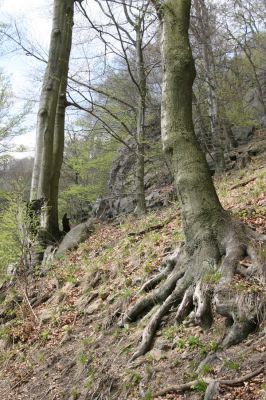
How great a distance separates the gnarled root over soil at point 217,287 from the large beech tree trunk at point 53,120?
676cm

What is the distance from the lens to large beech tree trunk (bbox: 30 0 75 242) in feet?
40.2

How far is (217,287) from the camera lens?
446 centimetres

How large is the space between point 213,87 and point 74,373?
13.9m

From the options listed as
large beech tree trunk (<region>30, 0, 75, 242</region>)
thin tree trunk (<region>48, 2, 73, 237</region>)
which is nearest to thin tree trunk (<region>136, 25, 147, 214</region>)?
thin tree trunk (<region>48, 2, 73, 237</region>)

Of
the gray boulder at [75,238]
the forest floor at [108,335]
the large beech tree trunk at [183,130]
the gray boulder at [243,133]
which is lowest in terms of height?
the forest floor at [108,335]

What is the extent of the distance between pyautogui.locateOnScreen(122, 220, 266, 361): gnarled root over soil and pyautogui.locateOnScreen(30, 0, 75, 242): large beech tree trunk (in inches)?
266

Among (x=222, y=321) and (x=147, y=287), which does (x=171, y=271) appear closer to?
(x=147, y=287)

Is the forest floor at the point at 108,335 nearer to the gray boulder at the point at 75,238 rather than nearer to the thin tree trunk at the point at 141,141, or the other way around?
the gray boulder at the point at 75,238

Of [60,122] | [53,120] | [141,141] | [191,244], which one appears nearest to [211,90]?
[141,141]

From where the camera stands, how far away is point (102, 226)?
1256 centimetres

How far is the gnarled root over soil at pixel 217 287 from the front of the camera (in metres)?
4.14

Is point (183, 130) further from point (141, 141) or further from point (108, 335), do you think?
point (141, 141)

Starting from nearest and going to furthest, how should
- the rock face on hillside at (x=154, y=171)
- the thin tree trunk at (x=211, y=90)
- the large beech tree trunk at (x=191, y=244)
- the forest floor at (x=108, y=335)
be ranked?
the forest floor at (x=108, y=335) → the large beech tree trunk at (x=191, y=244) → the thin tree trunk at (x=211, y=90) → the rock face on hillside at (x=154, y=171)

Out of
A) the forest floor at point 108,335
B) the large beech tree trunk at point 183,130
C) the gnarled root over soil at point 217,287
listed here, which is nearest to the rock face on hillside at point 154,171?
the forest floor at point 108,335
